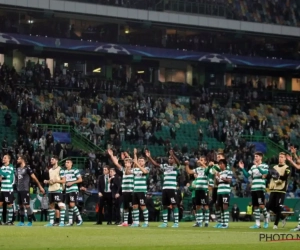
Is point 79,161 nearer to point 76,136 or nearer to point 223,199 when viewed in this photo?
point 76,136

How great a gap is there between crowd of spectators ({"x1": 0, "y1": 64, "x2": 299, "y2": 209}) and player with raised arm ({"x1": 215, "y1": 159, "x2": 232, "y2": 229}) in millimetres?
16017

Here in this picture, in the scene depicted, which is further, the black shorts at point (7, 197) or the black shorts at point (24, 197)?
the black shorts at point (7, 197)

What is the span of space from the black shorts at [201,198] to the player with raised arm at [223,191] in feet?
2.89

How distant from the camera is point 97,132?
55.9 metres

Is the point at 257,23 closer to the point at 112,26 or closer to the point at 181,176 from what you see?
the point at 112,26

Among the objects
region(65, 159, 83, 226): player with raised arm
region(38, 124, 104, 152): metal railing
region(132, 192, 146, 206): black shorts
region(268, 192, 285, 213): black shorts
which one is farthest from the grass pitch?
region(38, 124, 104, 152): metal railing

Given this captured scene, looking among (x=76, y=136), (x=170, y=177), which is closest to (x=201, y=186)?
(x=170, y=177)

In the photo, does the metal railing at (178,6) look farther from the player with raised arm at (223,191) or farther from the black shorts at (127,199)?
the player with raised arm at (223,191)

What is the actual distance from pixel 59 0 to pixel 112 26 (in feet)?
23.0

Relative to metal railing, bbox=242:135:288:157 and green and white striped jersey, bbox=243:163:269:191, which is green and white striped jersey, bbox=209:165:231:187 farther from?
metal railing, bbox=242:135:288:157

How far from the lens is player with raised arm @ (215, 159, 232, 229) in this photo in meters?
31.3

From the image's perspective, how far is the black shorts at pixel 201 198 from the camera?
32.4 meters

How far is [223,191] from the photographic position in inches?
1241

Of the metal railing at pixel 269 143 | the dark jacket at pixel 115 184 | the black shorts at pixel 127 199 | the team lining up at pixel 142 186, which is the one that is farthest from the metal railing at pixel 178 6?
the black shorts at pixel 127 199
